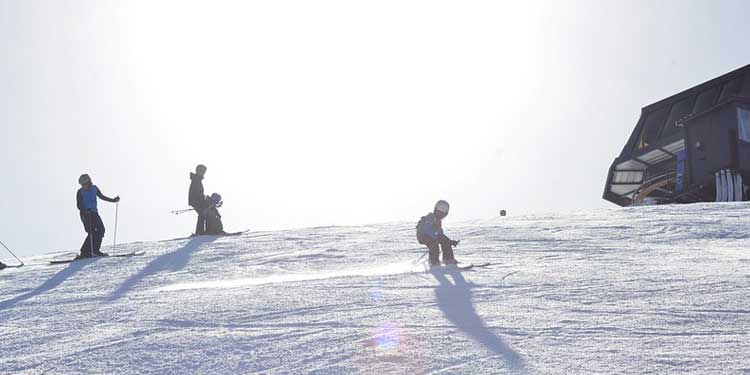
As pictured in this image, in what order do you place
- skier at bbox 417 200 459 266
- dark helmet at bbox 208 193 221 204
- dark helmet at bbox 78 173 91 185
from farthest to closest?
dark helmet at bbox 208 193 221 204 → dark helmet at bbox 78 173 91 185 → skier at bbox 417 200 459 266

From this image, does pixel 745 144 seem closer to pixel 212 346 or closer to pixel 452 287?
pixel 452 287

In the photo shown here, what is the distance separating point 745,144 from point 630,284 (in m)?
26.5

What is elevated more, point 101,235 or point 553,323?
point 101,235

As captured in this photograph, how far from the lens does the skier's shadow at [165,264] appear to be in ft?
33.4

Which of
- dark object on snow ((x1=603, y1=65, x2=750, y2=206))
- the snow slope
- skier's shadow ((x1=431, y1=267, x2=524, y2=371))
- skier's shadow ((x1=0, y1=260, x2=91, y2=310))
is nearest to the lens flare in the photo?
the snow slope

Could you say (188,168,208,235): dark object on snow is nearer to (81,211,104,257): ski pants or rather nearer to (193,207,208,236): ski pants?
(193,207,208,236): ski pants

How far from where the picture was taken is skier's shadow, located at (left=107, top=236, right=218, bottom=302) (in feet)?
33.4

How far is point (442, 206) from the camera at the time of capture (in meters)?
11.1

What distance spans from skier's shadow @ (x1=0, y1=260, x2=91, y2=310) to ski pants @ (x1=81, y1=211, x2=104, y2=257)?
0.58 metres

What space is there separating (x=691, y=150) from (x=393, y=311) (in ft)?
98.8

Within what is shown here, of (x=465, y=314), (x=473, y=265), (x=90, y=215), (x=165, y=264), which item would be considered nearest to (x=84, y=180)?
(x=90, y=215)

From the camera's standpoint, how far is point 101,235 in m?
15.1

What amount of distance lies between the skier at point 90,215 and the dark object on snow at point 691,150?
2426cm

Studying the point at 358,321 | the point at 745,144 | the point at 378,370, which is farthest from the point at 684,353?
the point at 745,144
